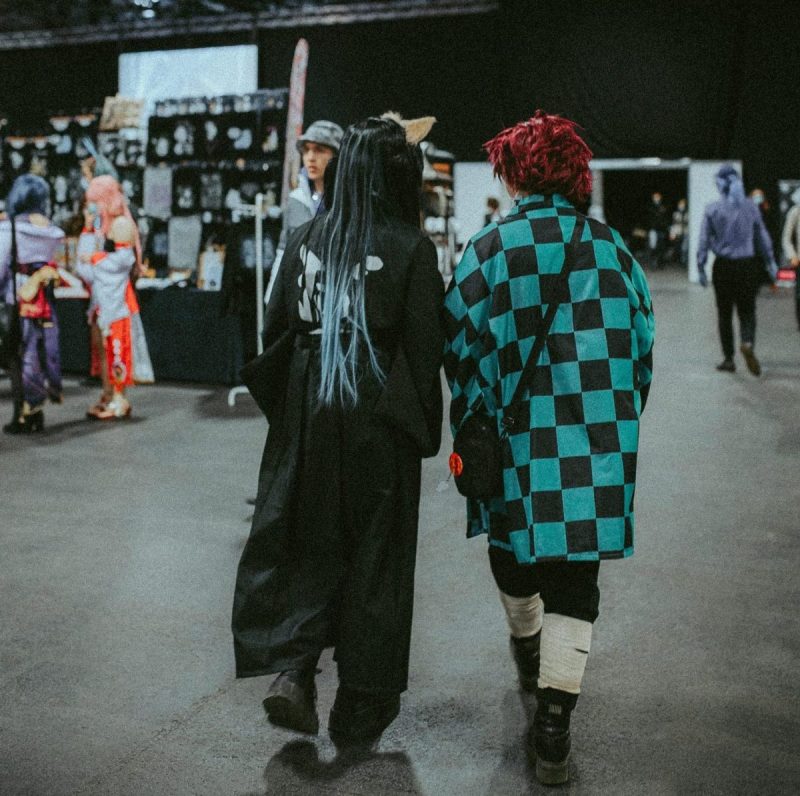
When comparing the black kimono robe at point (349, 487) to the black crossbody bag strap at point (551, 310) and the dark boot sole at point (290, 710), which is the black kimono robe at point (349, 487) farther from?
the black crossbody bag strap at point (551, 310)

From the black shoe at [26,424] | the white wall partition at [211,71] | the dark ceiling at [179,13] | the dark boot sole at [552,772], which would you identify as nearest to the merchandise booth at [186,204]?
the black shoe at [26,424]

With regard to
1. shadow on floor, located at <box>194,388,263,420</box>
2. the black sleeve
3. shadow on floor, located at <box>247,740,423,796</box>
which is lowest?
shadow on floor, located at <box>194,388,263,420</box>

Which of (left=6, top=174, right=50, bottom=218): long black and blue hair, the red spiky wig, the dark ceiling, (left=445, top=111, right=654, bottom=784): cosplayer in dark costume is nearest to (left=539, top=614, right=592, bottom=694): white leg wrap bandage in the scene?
(left=445, top=111, right=654, bottom=784): cosplayer in dark costume

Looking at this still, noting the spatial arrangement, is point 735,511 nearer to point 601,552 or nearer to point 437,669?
point 437,669

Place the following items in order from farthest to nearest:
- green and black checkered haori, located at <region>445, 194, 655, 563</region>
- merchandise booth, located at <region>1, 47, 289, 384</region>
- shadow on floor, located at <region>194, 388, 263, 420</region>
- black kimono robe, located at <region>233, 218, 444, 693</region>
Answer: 1. merchandise booth, located at <region>1, 47, 289, 384</region>
2. shadow on floor, located at <region>194, 388, 263, 420</region>
3. black kimono robe, located at <region>233, 218, 444, 693</region>
4. green and black checkered haori, located at <region>445, 194, 655, 563</region>

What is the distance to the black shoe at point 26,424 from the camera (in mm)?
6520

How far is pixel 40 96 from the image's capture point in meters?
19.1

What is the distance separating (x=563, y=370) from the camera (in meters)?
2.34

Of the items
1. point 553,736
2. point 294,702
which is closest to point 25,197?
point 294,702

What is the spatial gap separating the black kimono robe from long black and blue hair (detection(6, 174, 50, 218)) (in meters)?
4.16

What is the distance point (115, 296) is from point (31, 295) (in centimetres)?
71

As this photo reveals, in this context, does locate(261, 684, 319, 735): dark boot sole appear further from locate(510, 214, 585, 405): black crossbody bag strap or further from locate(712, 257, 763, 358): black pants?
locate(712, 257, 763, 358): black pants

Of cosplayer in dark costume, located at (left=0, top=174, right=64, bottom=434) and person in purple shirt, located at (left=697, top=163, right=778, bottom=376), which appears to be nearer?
cosplayer in dark costume, located at (left=0, top=174, right=64, bottom=434)

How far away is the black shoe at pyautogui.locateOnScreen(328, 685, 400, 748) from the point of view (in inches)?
99.6
